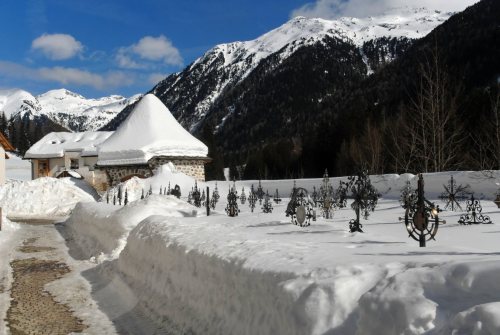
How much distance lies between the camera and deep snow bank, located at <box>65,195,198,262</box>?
495 inches

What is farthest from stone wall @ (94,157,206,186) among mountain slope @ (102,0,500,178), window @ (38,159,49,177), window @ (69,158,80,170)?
window @ (38,159,49,177)

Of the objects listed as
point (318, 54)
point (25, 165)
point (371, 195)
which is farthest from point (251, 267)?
point (318, 54)

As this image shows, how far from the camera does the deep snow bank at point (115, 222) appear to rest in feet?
41.3

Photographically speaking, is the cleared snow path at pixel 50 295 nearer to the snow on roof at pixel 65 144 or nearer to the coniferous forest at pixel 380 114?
the coniferous forest at pixel 380 114

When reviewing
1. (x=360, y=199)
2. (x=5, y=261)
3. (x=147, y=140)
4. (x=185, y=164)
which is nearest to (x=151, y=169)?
(x=147, y=140)

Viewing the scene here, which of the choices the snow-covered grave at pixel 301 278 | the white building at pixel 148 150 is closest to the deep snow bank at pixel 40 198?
the white building at pixel 148 150

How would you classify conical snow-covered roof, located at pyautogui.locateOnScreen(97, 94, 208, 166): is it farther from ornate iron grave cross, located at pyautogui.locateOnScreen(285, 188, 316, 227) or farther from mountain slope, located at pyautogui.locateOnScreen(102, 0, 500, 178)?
ornate iron grave cross, located at pyautogui.locateOnScreen(285, 188, 316, 227)

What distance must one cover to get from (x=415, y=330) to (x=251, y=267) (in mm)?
2475

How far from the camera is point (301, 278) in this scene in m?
4.71

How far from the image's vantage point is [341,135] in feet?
226

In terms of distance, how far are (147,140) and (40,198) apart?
8.68 metres

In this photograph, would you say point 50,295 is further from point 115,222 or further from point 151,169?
point 151,169

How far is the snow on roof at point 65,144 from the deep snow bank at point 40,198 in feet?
53.5

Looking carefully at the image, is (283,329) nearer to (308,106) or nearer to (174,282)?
(174,282)
